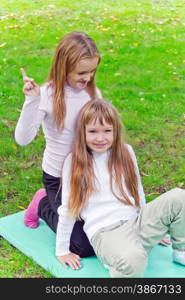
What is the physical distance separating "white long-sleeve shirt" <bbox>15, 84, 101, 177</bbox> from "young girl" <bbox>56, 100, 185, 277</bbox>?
0.08m

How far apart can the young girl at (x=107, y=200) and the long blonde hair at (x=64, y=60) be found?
140 mm

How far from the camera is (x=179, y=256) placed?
318 centimetres

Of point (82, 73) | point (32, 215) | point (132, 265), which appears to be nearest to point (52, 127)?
point (82, 73)

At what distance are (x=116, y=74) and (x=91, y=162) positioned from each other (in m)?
3.60

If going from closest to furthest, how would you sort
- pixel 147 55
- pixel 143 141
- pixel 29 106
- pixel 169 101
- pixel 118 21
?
pixel 29 106 → pixel 143 141 → pixel 169 101 → pixel 147 55 → pixel 118 21

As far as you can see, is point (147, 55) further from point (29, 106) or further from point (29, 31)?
point (29, 106)

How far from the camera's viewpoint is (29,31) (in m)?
8.48

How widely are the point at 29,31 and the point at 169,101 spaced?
10.9 ft

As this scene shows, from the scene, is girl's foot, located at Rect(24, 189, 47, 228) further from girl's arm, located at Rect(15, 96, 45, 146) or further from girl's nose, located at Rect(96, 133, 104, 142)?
girl's nose, located at Rect(96, 133, 104, 142)

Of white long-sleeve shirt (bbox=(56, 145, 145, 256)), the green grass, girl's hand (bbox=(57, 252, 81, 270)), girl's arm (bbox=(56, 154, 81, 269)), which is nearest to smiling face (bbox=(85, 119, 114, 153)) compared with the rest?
white long-sleeve shirt (bbox=(56, 145, 145, 256))

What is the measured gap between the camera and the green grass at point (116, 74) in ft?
14.6

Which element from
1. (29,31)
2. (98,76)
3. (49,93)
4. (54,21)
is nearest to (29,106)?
(49,93)

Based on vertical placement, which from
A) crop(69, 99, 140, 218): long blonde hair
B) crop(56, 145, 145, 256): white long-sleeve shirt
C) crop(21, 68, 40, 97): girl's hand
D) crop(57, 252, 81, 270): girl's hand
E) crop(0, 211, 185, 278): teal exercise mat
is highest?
crop(21, 68, 40, 97): girl's hand

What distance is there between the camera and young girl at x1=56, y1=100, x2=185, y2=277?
309cm
